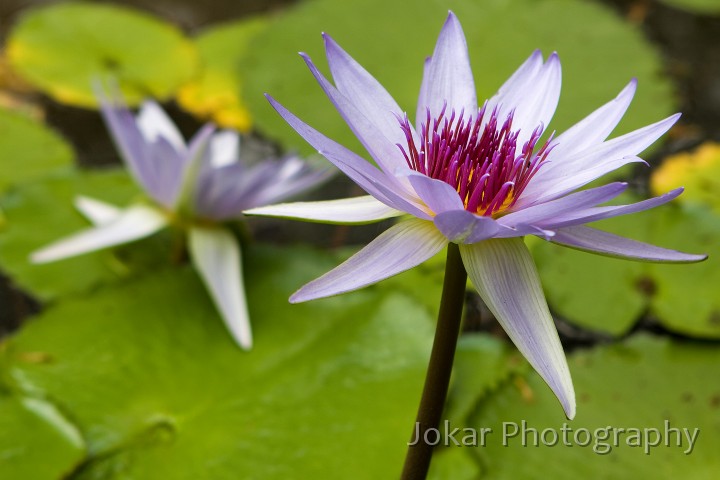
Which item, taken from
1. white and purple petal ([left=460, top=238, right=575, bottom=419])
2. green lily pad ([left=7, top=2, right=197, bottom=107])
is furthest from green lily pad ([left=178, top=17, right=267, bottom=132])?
white and purple petal ([left=460, top=238, right=575, bottom=419])

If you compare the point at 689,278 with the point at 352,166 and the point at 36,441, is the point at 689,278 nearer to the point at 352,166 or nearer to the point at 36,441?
the point at 352,166

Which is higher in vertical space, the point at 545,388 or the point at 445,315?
the point at 445,315

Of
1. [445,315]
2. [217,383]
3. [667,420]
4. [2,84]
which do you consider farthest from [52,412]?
[2,84]

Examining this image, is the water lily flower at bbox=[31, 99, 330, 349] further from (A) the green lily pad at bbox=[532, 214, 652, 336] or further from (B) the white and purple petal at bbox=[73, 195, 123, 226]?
(A) the green lily pad at bbox=[532, 214, 652, 336]

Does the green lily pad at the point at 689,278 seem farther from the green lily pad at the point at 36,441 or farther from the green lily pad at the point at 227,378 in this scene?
the green lily pad at the point at 36,441

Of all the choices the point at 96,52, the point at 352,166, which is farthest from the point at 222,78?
the point at 352,166

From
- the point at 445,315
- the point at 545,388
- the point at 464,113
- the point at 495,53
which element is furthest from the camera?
the point at 495,53

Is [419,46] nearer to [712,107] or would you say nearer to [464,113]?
[712,107]
